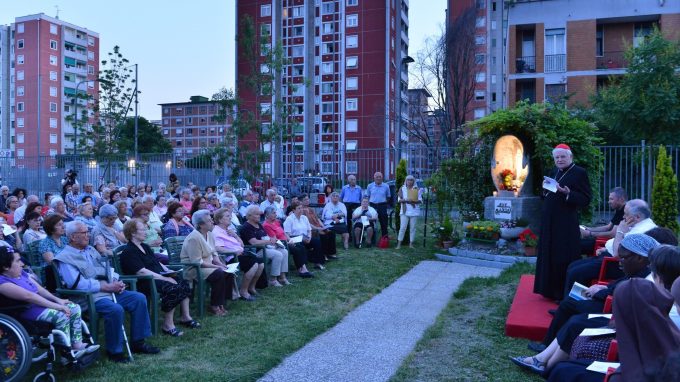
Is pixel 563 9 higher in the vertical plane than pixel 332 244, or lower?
higher

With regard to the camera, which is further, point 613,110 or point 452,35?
point 452,35

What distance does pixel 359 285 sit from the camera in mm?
8742

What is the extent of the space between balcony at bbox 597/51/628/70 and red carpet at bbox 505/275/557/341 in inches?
848

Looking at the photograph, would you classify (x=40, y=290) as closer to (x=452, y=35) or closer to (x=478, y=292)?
(x=478, y=292)

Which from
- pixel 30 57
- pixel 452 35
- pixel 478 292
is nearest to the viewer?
pixel 478 292

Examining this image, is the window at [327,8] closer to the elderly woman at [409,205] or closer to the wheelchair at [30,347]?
the elderly woman at [409,205]

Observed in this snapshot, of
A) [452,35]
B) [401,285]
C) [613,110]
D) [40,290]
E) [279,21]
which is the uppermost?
[279,21]

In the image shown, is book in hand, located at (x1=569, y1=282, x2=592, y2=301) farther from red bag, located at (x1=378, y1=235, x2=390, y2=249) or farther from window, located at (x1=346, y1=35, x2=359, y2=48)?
window, located at (x1=346, y1=35, x2=359, y2=48)

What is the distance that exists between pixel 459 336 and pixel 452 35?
25.2 m

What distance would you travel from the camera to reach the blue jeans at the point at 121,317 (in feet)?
16.7

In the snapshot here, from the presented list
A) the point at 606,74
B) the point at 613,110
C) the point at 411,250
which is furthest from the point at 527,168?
the point at 606,74

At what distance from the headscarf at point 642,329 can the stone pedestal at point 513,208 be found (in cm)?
908

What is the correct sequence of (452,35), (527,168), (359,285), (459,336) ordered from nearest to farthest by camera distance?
(459,336) < (359,285) < (527,168) < (452,35)

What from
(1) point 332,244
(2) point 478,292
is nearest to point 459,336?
(2) point 478,292
